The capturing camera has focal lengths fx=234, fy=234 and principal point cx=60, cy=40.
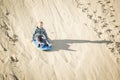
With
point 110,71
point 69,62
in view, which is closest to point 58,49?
point 69,62

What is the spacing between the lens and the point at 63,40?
13672 millimetres

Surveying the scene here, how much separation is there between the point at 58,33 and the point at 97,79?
3.66 m

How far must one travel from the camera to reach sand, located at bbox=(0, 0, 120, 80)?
11570mm

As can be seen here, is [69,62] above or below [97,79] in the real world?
above

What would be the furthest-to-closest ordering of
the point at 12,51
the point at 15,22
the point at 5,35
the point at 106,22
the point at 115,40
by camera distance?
1. the point at 106,22
2. the point at 115,40
3. the point at 15,22
4. the point at 5,35
5. the point at 12,51

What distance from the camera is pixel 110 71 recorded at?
13.0 m

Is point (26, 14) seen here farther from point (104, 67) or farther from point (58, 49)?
point (104, 67)

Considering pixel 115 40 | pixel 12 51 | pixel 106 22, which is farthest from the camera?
pixel 106 22

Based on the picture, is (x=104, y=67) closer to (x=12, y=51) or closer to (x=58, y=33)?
(x=58, y=33)

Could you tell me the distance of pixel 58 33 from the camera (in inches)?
554

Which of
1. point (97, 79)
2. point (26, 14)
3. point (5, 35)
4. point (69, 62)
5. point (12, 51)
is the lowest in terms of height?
point (97, 79)

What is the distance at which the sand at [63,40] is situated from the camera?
11.6 metres

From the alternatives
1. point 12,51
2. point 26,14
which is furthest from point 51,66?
point 26,14

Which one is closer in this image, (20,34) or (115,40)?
(20,34)
